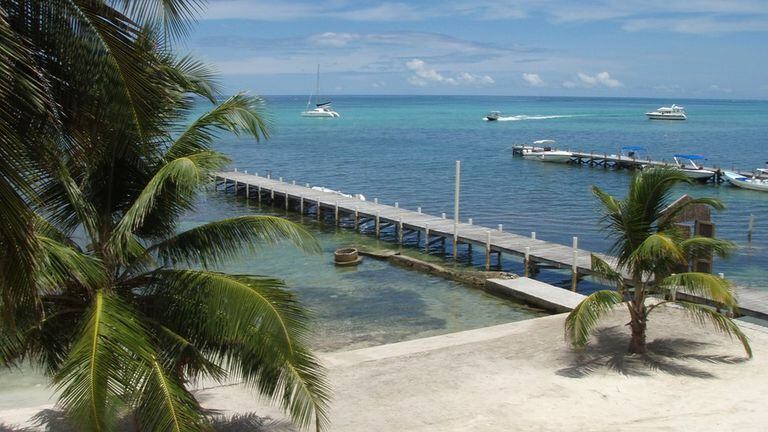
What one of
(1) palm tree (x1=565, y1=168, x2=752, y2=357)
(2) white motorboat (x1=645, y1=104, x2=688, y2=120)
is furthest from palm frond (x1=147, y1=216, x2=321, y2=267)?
(2) white motorboat (x1=645, y1=104, x2=688, y2=120)

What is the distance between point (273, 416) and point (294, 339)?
10.4ft

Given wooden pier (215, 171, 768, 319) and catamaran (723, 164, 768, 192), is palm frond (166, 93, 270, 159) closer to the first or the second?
wooden pier (215, 171, 768, 319)

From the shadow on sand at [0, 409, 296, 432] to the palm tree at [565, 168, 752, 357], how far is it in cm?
481

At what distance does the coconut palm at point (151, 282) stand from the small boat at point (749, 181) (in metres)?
44.2

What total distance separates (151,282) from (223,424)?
276 cm

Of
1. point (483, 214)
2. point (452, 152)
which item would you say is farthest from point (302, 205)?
point (452, 152)

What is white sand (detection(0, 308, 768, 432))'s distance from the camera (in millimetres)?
9859

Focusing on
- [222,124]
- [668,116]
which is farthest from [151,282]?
[668,116]

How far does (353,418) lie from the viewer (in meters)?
10.1

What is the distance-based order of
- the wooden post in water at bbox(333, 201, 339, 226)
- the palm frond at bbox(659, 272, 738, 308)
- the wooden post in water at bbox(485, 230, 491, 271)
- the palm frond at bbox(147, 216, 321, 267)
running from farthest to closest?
the wooden post in water at bbox(333, 201, 339, 226)
the wooden post in water at bbox(485, 230, 491, 271)
the palm frond at bbox(659, 272, 738, 308)
the palm frond at bbox(147, 216, 321, 267)

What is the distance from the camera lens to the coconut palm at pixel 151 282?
649cm

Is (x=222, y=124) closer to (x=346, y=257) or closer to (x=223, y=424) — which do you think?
(x=223, y=424)

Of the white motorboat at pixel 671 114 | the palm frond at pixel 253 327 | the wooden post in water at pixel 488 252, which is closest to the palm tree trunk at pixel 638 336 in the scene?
the palm frond at pixel 253 327

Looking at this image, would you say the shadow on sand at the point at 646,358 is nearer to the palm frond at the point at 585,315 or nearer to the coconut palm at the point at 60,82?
the palm frond at the point at 585,315
